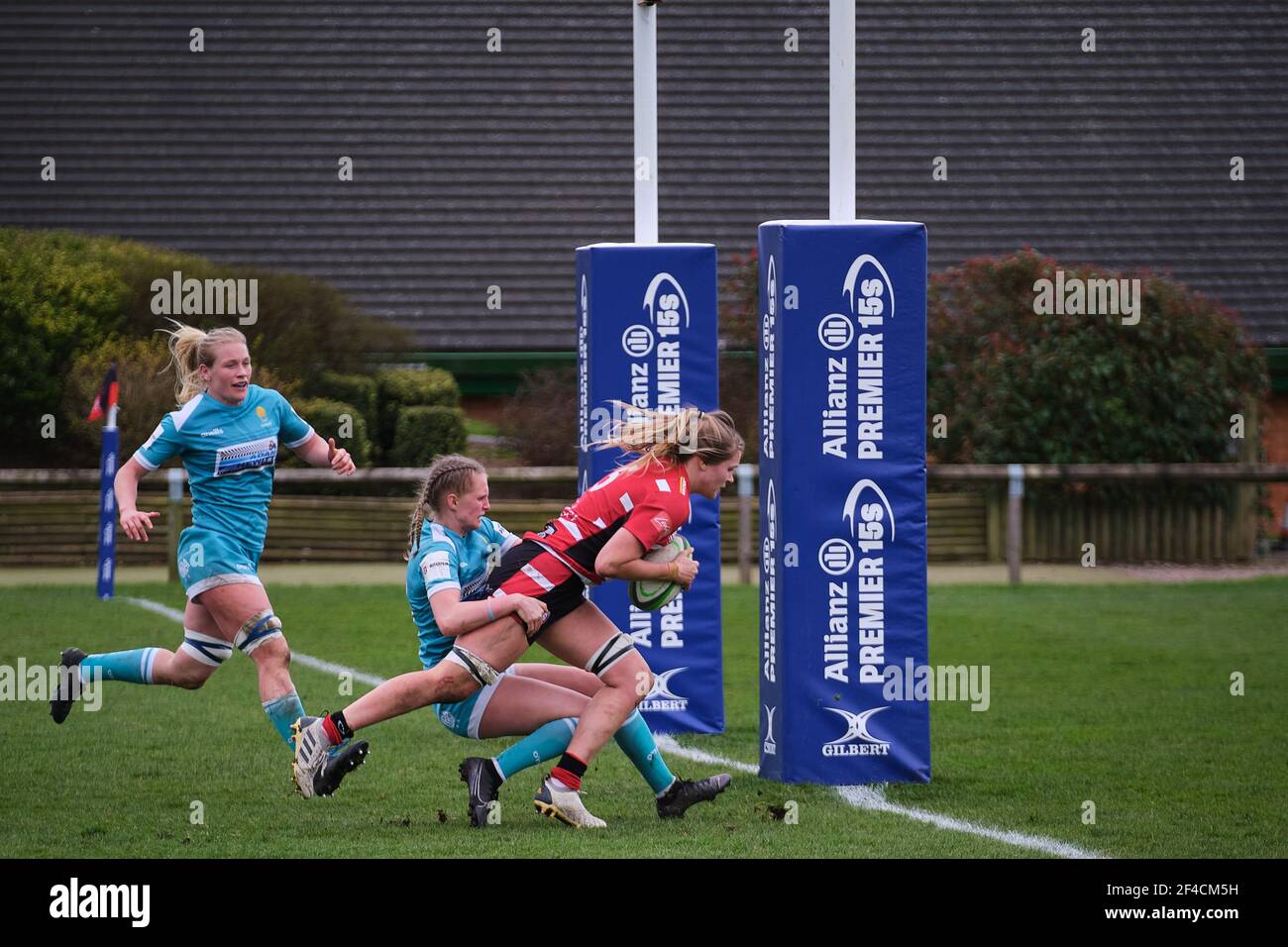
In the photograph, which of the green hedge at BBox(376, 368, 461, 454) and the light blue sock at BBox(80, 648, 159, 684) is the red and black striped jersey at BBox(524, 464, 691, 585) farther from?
the green hedge at BBox(376, 368, 461, 454)

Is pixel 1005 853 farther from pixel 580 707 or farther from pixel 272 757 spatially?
pixel 272 757

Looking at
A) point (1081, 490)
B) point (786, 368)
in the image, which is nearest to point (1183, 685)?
point (786, 368)

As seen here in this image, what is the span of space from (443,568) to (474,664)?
1.38ft

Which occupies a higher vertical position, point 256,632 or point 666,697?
point 256,632

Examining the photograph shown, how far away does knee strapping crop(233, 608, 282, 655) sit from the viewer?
767 centimetres

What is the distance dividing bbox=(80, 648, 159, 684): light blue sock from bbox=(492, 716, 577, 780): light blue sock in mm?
1998

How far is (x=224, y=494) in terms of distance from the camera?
25.5 ft

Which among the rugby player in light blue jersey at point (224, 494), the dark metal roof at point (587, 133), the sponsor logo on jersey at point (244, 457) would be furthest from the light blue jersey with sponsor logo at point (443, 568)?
the dark metal roof at point (587, 133)

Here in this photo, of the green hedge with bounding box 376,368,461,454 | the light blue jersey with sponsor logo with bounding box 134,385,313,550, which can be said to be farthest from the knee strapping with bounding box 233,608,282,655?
the green hedge with bounding box 376,368,461,454

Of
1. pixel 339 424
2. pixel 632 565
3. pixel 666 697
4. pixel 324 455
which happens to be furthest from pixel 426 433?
pixel 632 565

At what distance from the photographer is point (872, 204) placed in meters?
23.8

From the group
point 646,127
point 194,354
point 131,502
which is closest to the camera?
point 131,502

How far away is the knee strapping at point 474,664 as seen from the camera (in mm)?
6852

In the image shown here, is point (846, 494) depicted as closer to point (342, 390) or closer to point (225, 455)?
point (225, 455)
